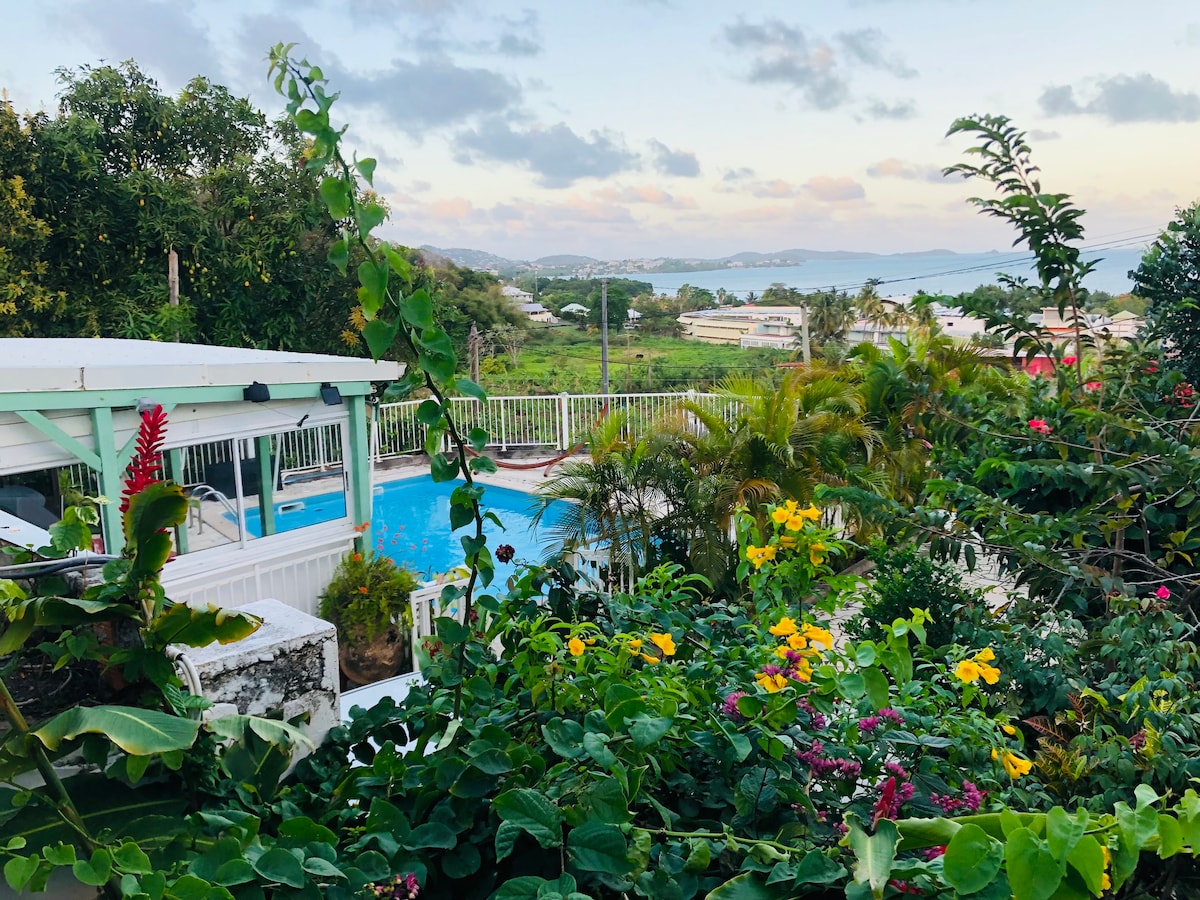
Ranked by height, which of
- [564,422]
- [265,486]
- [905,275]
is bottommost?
[564,422]

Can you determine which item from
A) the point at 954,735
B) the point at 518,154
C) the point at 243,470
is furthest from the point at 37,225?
the point at 518,154

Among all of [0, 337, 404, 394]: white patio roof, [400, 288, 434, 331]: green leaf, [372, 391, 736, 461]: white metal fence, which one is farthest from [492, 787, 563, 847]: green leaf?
[372, 391, 736, 461]: white metal fence

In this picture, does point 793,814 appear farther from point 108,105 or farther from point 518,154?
point 518,154

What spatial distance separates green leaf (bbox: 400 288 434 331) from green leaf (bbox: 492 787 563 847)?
0.60 meters

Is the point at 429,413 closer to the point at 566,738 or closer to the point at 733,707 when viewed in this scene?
the point at 566,738

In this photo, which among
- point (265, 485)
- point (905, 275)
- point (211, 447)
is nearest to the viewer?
point (211, 447)

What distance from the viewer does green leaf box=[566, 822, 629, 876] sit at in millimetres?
840

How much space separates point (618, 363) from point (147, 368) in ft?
76.0

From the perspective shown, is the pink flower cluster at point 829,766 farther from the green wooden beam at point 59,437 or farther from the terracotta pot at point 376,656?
the green wooden beam at point 59,437

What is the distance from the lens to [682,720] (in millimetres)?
1155

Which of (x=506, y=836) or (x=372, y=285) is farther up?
(x=372, y=285)

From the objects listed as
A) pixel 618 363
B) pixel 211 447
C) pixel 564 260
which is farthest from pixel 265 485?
pixel 564 260

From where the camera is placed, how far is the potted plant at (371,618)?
5.37 m

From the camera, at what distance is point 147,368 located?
498cm
